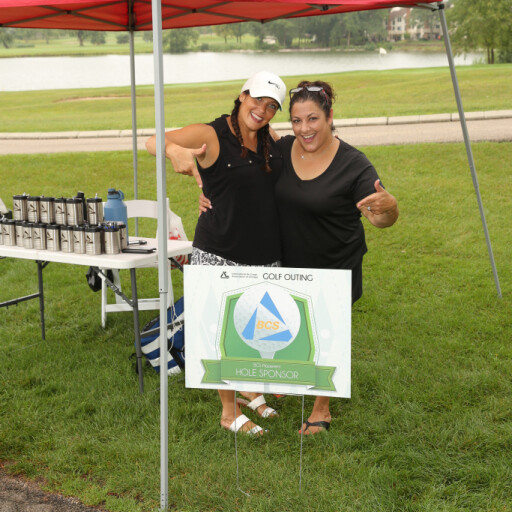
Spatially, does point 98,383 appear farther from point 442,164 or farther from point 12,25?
point 442,164

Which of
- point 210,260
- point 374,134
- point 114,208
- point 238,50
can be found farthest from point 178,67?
point 210,260

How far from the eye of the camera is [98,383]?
4395 millimetres

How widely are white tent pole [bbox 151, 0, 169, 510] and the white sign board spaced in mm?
121

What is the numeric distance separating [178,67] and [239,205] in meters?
46.7

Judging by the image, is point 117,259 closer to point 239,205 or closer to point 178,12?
point 239,205

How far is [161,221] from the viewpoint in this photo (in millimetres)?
3021

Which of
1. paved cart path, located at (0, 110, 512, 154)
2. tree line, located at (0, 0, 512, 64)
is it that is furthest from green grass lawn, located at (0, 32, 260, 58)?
paved cart path, located at (0, 110, 512, 154)

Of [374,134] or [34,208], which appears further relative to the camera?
[374,134]

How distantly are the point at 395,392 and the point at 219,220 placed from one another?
1.64 metres

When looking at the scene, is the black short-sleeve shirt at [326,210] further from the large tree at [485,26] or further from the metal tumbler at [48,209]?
the large tree at [485,26]

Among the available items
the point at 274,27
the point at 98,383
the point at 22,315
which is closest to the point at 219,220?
the point at 98,383

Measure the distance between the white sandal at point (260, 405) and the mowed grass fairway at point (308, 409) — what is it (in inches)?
2.6

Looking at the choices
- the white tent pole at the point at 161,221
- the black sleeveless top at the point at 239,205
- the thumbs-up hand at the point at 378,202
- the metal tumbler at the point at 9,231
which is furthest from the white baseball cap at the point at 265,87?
the metal tumbler at the point at 9,231

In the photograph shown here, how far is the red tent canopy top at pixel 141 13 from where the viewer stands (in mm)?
5035
